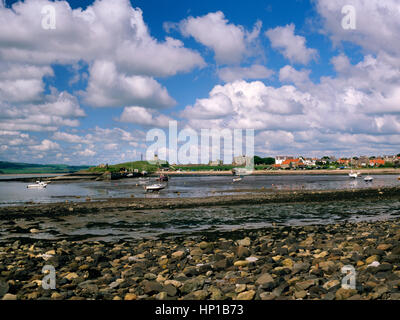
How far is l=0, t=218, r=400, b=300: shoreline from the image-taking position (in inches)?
395

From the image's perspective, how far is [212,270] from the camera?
12.8m

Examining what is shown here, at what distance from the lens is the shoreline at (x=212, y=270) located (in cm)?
1004

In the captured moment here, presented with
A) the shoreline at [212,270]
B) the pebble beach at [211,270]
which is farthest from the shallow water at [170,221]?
the shoreline at [212,270]

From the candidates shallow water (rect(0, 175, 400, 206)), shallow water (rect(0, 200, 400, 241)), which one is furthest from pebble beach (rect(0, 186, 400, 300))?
shallow water (rect(0, 175, 400, 206))

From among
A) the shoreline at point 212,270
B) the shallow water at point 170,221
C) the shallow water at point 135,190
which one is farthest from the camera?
the shallow water at point 135,190

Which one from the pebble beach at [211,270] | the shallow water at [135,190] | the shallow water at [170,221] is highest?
the pebble beach at [211,270]

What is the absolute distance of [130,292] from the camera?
1066 centimetres

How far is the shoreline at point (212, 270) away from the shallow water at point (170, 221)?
5200 mm

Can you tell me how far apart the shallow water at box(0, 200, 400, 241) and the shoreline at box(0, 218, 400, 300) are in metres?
5.20

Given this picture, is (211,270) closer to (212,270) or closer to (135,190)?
(212,270)

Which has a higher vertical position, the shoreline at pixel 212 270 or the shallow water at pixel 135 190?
the shoreline at pixel 212 270

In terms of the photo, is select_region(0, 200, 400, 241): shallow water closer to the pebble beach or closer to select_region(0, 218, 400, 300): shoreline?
the pebble beach

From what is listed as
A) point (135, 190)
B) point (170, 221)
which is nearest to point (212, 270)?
point (170, 221)

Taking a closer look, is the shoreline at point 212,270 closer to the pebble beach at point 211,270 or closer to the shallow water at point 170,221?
the pebble beach at point 211,270
